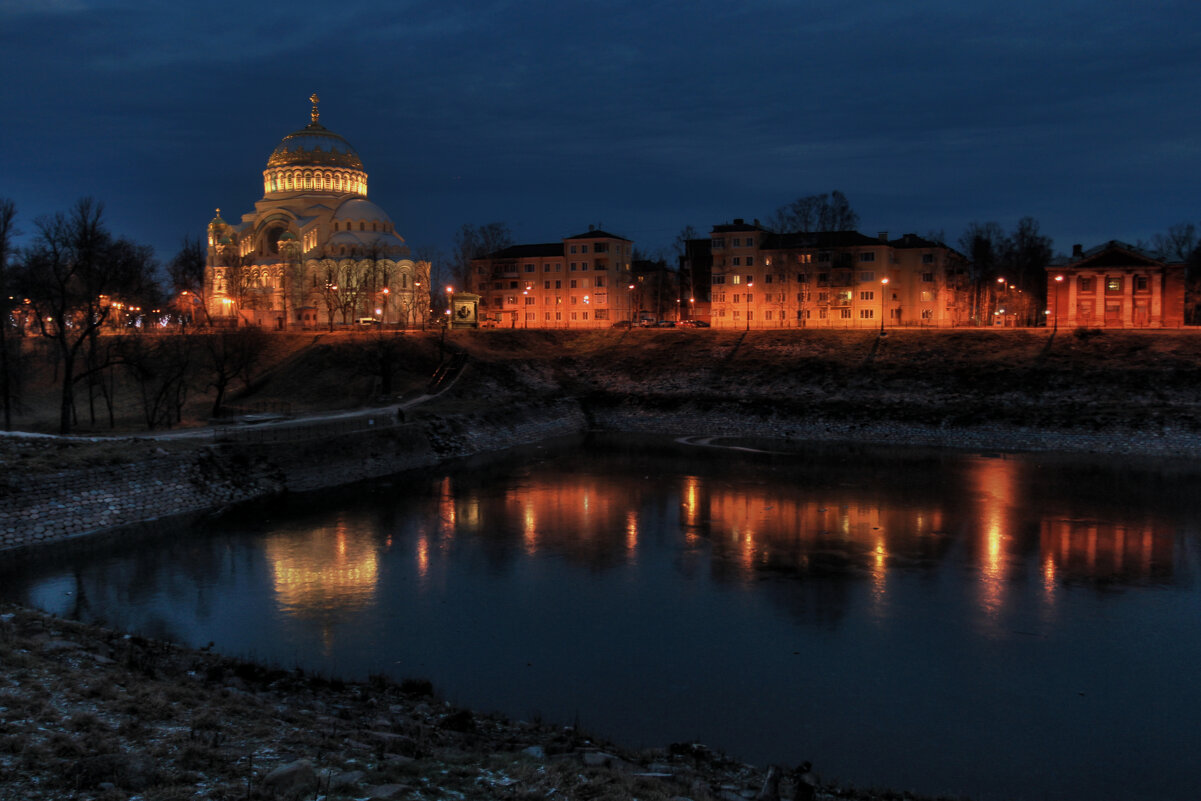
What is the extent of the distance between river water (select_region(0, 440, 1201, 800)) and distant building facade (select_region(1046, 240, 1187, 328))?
3419cm

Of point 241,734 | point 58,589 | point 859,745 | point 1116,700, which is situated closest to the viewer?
point 241,734

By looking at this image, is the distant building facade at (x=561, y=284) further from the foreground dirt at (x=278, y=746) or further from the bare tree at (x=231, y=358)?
the foreground dirt at (x=278, y=746)

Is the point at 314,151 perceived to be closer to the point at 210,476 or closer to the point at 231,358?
the point at 231,358

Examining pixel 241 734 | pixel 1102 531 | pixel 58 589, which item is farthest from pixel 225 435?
pixel 1102 531

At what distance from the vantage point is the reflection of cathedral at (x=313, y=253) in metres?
85.4

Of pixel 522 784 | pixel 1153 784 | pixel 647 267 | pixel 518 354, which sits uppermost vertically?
pixel 647 267

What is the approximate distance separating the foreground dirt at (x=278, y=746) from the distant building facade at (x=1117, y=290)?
213 ft

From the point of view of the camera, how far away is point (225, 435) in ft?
125

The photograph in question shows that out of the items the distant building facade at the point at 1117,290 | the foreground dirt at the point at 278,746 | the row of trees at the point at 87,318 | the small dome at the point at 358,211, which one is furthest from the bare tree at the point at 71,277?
→ the distant building facade at the point at 1117,290

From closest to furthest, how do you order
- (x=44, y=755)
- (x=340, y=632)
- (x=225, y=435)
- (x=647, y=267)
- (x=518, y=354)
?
(x=44, y=755), (x=340, y=632), (x=225, y=435), (x=518, y=354), (x=647, y=267)

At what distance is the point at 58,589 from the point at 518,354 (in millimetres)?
49453

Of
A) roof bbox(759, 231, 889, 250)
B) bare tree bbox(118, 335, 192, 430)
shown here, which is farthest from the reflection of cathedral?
roof bbox(759, 231, 889, 250)

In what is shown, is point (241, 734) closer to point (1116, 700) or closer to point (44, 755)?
point (44, 755)

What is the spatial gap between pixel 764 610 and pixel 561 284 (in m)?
75.1
